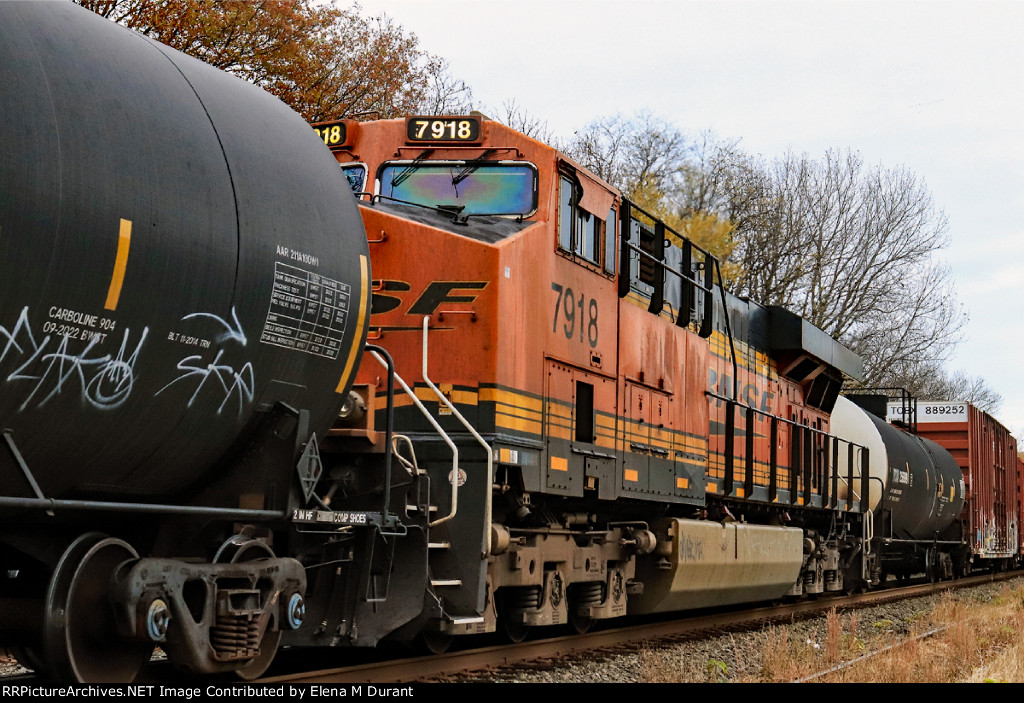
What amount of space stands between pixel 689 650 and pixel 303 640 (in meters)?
4.73

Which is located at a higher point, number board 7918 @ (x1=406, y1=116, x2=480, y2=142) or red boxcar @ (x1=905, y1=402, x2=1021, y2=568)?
number board 7918 @ (x1=406, y1=116, x2=480, y2=142)

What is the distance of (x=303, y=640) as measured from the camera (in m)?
7.07

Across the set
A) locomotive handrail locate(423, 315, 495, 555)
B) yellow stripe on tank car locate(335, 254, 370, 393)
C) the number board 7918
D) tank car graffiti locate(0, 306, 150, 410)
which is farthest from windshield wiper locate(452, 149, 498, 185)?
tank car graffiti locate(0, 306, 150, 410)

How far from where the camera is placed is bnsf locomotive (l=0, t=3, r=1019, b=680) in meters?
4.66

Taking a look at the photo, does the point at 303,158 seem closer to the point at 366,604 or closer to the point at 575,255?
the point at 366,604

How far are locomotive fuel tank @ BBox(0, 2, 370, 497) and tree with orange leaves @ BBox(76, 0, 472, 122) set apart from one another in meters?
13.9

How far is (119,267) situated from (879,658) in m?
7.23

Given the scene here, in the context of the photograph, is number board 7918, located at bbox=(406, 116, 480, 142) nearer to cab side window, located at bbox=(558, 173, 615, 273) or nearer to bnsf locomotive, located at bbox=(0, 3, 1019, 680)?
bnsf locomotive, located at bbox=(0, 3, 1019, 680)

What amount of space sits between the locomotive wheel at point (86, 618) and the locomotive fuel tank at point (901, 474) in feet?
52.6

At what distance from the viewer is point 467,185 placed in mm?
9117

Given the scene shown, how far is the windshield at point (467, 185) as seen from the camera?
9055 millimetres

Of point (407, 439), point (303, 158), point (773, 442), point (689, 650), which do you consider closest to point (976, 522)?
point (773, 442)

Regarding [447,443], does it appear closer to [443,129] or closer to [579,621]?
[443,129]

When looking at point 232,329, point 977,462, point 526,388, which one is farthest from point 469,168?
point 977,462
